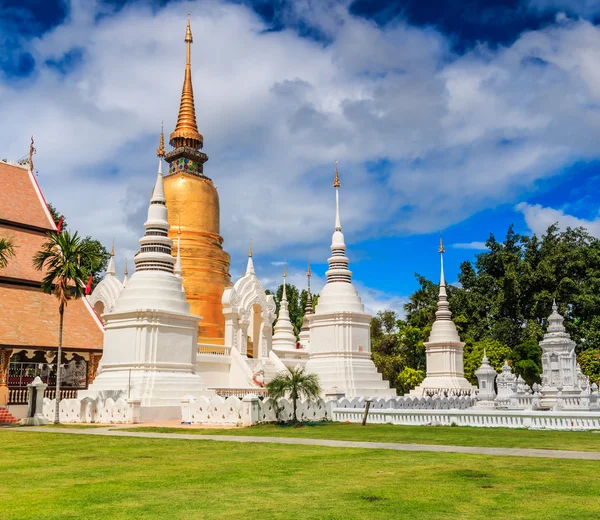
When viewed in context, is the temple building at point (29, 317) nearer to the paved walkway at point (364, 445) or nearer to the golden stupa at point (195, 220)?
the golden stupa at point (195, 220)

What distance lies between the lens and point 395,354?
5616 centimetres

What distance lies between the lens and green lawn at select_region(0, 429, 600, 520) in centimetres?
746

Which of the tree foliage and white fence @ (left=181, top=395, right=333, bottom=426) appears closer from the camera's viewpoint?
white fence @ (left=181, top=395, right=333, bottom=426)

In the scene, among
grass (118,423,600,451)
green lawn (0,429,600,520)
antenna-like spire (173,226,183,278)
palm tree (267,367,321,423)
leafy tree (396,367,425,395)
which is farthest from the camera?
leafy tree (396,367,425,395)

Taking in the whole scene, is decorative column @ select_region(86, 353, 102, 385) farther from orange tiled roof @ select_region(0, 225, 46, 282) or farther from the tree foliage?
the tree foliage

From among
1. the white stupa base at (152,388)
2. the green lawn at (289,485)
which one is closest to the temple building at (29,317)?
the white stupa base at (152,388)

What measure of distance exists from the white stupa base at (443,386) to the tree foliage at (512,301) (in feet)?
13.0

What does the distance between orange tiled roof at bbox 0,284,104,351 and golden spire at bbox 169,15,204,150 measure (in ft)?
53.0

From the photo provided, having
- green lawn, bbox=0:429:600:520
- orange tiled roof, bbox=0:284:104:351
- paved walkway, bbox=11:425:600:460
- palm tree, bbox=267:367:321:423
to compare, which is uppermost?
orange tiled roof, bbox=0:284:104:351

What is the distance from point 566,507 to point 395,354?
161 feet

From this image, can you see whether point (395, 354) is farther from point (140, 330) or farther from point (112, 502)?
point (112, 502)

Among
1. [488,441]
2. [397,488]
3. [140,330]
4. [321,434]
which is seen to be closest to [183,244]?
[140,330]

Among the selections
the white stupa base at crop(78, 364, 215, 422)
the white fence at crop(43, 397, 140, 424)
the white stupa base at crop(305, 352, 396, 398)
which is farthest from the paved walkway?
the white stupa base at crop(305, 352, 396, 398)

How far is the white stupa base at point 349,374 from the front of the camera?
1369 inches
